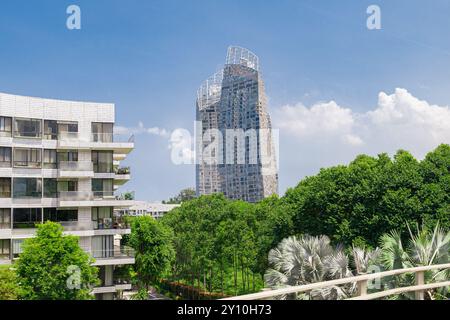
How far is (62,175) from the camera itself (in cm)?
2781

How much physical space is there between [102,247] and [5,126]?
783cm

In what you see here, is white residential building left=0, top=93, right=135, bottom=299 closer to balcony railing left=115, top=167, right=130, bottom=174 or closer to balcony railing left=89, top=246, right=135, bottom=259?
balcony railing left=89, top=246, right=135, bottom=259

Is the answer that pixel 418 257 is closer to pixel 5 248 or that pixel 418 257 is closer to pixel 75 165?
pixel 75 165

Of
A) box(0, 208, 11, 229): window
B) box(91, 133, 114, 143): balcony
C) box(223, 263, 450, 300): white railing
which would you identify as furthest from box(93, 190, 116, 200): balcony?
box(223, 263, 450, 300): white railing

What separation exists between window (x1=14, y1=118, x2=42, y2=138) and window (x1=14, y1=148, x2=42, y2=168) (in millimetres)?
758

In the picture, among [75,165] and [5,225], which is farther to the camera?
[75,165]

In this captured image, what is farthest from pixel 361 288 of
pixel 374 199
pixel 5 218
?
pixel 5 218

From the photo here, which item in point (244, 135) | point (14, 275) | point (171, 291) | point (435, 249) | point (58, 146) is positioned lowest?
point (171, 291)

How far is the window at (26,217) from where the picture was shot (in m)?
27.0

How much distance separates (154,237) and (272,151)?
38304 mm

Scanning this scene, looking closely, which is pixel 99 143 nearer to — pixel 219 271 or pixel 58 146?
pixel 58 146

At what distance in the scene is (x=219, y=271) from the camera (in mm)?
38969

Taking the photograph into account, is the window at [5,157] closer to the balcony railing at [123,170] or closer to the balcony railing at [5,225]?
the balcony railing at [5,225]
